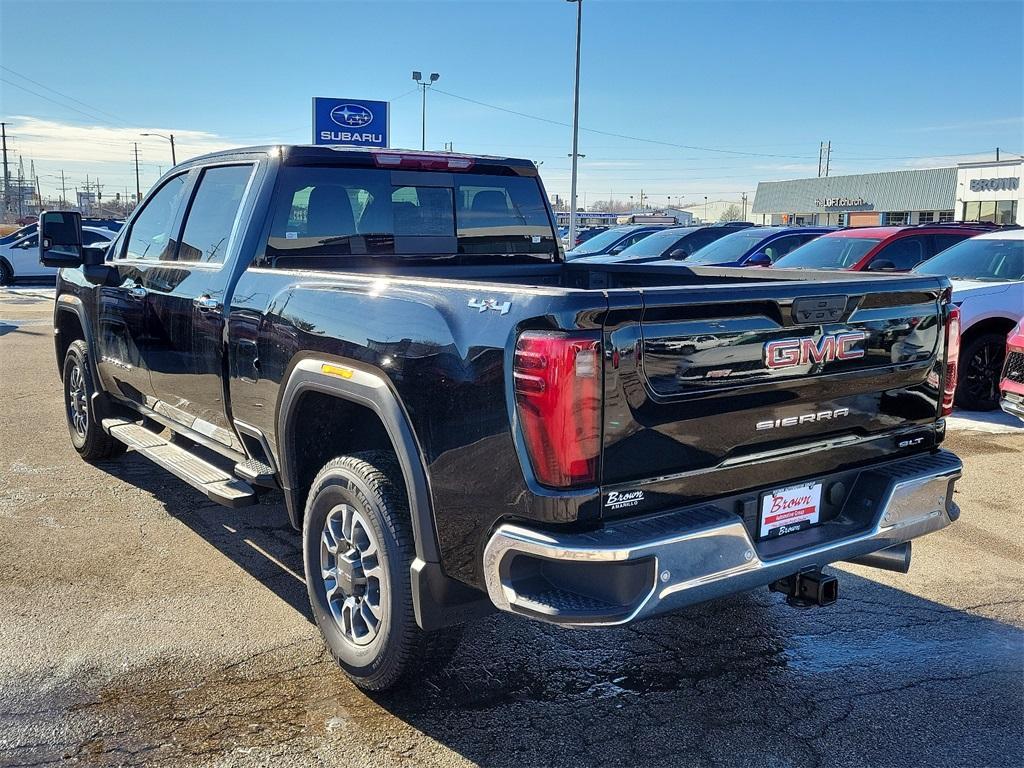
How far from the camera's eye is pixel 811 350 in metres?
3.10

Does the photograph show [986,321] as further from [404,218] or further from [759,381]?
[759,381]

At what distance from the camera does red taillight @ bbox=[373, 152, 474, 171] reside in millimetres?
4746

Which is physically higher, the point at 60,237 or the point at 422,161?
the point at 422,161

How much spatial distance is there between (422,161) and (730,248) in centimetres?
961

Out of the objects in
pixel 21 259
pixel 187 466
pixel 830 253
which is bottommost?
pixel 187 466

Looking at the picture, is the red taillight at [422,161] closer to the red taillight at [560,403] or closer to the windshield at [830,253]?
the red taillight at [560,403]

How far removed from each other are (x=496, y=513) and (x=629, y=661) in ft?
4.27

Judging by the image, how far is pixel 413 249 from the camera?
16.0ft

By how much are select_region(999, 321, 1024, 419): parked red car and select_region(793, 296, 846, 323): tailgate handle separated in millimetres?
4413

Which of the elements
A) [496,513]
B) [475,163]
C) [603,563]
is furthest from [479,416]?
[475,163]

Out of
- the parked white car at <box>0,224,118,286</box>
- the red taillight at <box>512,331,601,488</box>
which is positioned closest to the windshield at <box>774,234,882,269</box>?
the red taillight at <box>512,331,601,488</box>

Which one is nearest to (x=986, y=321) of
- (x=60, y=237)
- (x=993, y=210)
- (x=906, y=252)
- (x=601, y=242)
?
(x=906, y=252)

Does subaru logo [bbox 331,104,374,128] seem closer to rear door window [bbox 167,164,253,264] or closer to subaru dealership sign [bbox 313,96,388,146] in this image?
subaru dealership sign [bbox 313,96,388,146]

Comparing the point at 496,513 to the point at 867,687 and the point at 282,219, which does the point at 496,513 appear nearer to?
the point at 867,687
